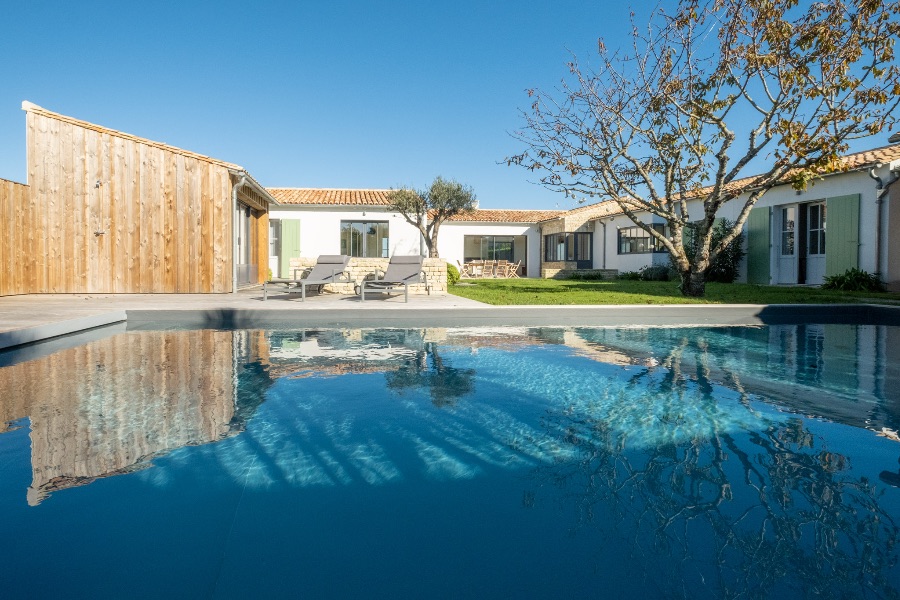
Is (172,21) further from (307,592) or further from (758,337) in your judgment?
(307,592)

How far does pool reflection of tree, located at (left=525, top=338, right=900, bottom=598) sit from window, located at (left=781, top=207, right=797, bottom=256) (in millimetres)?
14831

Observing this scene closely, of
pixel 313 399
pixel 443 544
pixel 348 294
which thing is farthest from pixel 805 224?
pixel 443 544

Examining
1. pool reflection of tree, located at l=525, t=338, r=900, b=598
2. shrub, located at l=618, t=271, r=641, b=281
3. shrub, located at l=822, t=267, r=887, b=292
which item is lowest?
pool reflection of tree, located at l=525, t=338, r=900, b=598

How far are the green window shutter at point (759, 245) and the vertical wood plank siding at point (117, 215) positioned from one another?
13929mm

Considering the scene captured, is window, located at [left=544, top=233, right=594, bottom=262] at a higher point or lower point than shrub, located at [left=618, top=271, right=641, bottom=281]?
higher

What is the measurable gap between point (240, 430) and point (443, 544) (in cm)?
167

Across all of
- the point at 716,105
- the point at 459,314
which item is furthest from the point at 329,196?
the point at 459,314

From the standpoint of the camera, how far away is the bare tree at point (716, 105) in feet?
31.8

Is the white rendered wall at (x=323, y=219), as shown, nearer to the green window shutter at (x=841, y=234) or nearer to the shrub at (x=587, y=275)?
the shrub at (x=587, y=275)

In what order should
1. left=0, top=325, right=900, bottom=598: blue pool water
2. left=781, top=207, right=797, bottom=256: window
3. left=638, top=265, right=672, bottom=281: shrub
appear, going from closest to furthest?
left=0, top=325, right=900, bottom=598: blue pool water → left=781, top=207, right=797, bottom=256: window → left=638, top=265, right=672, bottom=281: shrub

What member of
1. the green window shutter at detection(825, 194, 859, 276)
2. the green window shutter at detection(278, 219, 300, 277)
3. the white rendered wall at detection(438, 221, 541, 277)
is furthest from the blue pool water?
the white rendered wall at detection(438, 221, 541, 277)

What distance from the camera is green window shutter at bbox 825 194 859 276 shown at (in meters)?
13.5

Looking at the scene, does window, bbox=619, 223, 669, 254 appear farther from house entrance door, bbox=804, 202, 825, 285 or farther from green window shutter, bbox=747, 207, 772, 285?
house entrance door, bbox=804, 202, 825, 285

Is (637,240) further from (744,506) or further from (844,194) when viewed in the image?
(744,506)
